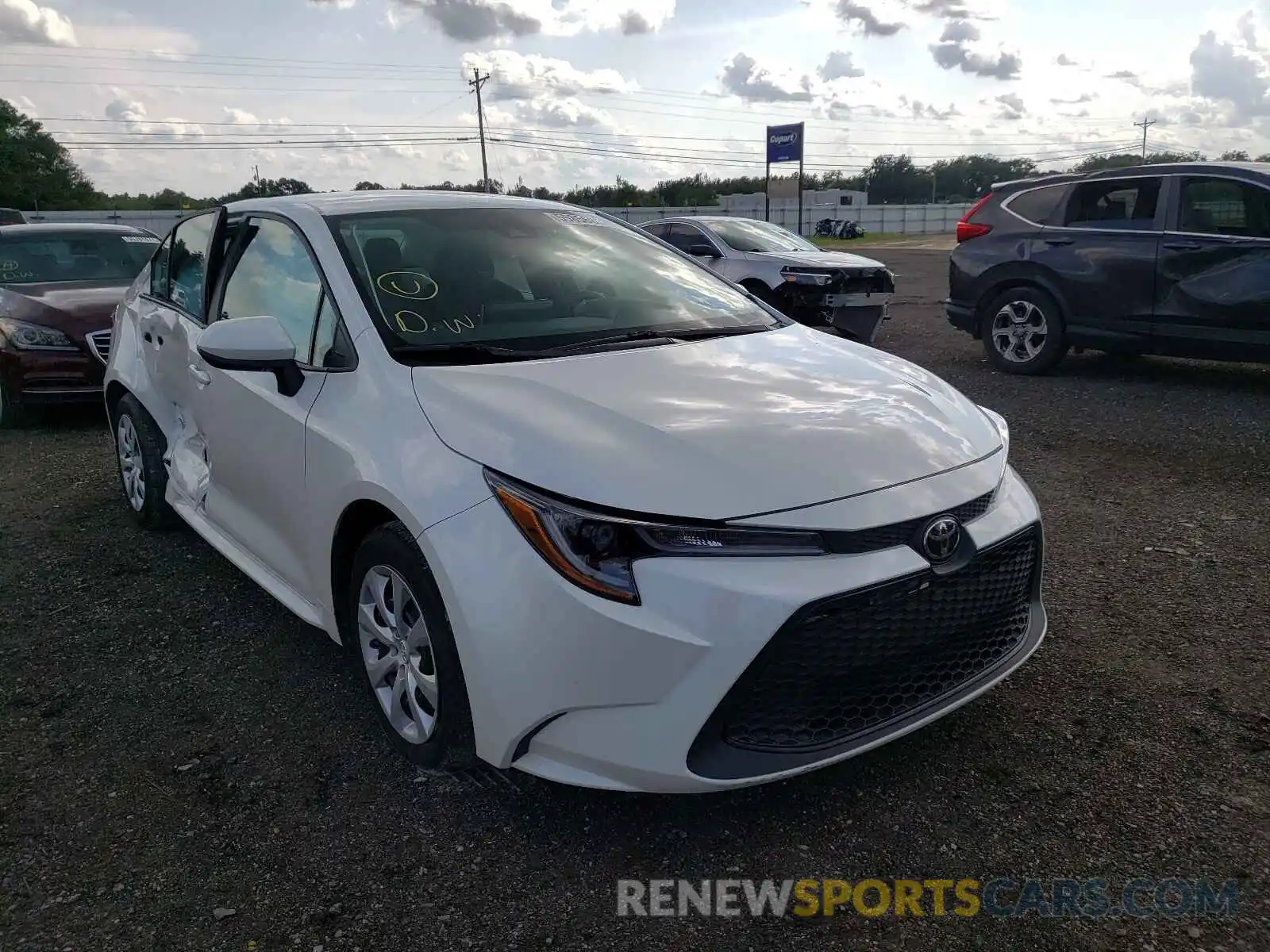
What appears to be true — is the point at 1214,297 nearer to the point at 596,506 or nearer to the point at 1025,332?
the point at 1025,332

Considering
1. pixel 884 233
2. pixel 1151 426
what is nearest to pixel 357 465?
pixel 1151 426

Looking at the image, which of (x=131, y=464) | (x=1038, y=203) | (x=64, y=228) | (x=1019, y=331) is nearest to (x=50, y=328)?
(x=64, y=228)

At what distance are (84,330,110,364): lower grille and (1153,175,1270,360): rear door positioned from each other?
7913 millimetres

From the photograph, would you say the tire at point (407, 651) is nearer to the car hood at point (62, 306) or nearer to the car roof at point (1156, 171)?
the car hood at point (62, 306)

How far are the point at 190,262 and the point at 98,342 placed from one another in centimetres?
347

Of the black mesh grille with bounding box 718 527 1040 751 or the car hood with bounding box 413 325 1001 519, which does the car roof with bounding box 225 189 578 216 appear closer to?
the car hood with bounding box 413 325 1001 519

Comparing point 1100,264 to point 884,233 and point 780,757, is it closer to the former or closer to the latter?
point 780,757

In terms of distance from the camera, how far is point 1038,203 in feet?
27.2

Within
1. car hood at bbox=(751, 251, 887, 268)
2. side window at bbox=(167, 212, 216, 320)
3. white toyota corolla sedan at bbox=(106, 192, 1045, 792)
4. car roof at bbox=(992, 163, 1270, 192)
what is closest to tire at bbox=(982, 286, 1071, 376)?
car roof at bbox=(992, 163, 1270, 192)

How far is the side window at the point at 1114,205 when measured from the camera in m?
7.58

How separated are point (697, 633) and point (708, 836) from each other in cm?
69

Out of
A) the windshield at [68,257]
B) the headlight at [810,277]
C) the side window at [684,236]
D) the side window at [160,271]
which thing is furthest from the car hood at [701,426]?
the side window at [684,236]

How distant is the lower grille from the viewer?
711 centimetres

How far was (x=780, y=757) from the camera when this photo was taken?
2.23 meters
